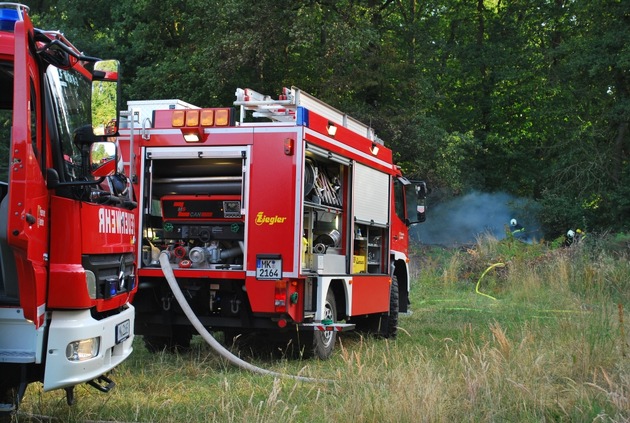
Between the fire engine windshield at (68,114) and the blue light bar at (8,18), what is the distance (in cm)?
36

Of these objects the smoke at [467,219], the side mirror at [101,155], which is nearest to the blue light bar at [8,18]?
the side mirror at [101,155]

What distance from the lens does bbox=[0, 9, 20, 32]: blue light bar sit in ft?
16.1

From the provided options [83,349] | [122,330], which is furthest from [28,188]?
[122,330]

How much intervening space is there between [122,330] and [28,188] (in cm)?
155

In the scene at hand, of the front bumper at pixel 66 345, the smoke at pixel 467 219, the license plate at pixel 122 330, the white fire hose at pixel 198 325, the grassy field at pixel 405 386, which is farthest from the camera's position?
the smoke at pixel 467 219

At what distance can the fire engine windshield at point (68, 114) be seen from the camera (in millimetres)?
5130

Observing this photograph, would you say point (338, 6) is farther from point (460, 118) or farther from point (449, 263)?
point (460, 118)

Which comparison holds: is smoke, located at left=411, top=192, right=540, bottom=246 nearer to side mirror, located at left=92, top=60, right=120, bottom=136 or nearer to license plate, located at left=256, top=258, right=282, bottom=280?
license plate, located at left=256, top=258, right=282, bottom=280

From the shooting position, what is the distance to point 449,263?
2081cm

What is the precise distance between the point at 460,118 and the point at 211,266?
28.7 m

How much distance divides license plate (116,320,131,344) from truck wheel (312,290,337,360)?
3.31m

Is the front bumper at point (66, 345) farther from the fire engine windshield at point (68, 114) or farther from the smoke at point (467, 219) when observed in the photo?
the smoke at point (467, 219)

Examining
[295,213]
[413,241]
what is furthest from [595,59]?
[295,213]

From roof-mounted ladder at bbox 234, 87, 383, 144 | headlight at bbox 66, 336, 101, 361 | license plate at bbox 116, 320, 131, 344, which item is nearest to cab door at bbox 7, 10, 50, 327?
headlight at bbox 66, 336, 101, 361
